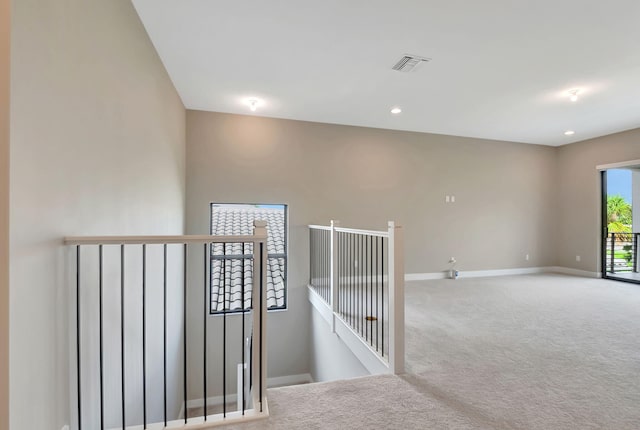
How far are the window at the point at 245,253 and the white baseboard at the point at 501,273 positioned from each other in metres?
2.18

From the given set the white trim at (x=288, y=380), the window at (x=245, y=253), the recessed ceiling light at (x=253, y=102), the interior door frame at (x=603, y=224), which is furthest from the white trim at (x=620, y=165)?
the white trim at (x=288, y=380)

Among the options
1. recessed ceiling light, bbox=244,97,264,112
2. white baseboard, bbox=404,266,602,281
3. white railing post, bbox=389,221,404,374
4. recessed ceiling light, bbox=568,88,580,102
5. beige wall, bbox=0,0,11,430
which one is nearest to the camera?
beige wall, bbox=0,0,11,430

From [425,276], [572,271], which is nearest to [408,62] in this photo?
[425,276]

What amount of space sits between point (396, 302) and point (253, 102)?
10.2ft

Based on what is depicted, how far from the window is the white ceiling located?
58.9 inches

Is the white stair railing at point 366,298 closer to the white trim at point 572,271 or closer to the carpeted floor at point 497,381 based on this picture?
the carpeted floor at point 497,381

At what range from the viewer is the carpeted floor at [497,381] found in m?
1.65

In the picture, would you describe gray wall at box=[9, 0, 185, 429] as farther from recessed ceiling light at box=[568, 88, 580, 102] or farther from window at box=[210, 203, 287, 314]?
recessed ceiling light at box=[568, 88, 580, 102]

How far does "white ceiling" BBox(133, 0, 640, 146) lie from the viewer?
2.19 m

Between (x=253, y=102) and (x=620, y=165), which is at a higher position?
(x=253, y=102)

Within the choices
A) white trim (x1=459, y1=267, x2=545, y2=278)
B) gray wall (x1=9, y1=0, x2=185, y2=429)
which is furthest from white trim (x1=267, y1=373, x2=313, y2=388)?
gray wall (x1=9, y1=0, x2=185, y2=429)

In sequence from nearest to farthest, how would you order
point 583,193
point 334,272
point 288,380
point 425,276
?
point 334,272, point 288,380, point 425,276, point 583,193

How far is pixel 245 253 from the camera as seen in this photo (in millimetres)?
4637

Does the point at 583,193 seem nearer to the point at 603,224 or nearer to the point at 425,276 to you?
the point at 603,224
